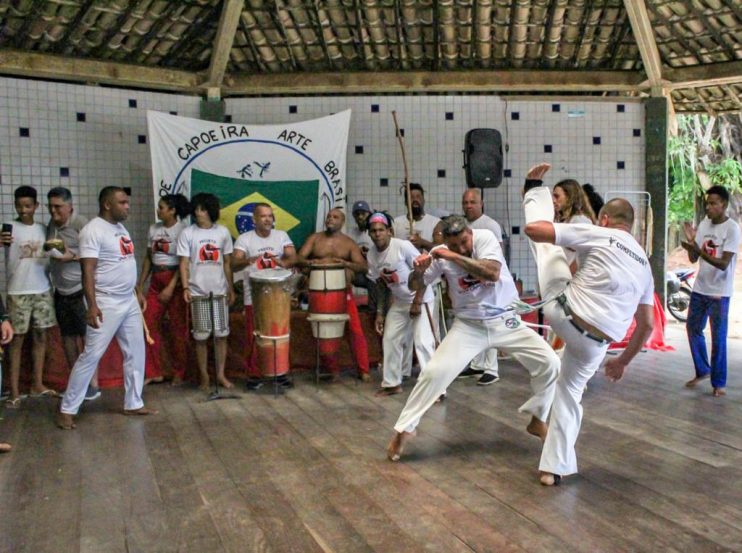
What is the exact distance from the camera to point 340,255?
6.98 m

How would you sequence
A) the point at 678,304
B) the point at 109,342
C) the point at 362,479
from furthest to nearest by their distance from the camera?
the point at 678,304 < the point at 109,342 < the point at 362,479

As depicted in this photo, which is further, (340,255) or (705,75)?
(705,75)

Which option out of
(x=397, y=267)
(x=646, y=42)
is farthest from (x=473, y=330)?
(x=646, y=42)

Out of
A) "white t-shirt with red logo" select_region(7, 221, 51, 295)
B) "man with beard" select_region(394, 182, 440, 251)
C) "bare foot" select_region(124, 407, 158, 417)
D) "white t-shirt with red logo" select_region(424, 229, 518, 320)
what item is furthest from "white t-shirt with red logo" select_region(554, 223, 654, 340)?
"white t-shirt with red logo" select_region(7, 221, 51, 295)

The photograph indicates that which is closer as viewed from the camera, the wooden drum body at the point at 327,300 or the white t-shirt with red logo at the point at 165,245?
the wooden drum body at the point at 327,300

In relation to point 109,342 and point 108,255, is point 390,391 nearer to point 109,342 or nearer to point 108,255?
point 109,342

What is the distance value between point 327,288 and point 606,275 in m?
3.16

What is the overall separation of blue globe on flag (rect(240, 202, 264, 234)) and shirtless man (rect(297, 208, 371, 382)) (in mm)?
1110

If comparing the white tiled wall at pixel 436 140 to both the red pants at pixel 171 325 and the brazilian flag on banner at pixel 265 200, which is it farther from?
the red pants at pixel 171 325

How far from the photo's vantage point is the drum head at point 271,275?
246 inches

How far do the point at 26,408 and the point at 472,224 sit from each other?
13.6ft

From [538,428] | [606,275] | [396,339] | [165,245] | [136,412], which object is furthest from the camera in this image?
[165,245]

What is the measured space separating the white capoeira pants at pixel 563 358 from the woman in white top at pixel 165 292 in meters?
3.78

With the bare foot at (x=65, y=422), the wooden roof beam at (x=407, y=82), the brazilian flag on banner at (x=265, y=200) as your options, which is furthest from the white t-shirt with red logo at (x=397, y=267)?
the wooden roof beam at (x=407, y=82)
